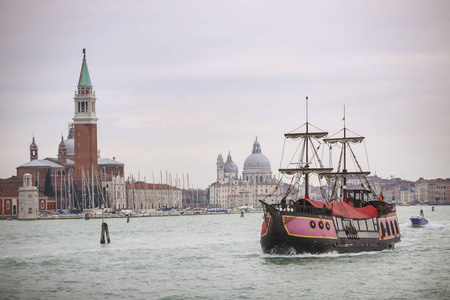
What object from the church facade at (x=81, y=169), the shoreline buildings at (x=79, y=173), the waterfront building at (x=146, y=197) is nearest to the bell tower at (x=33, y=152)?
the shoreline buildings at (x=79, y=173)

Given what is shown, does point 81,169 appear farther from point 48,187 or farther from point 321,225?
point 321,225

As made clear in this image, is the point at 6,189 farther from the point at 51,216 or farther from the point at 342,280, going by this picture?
the point at 342,280

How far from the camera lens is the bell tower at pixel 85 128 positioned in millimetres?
160750

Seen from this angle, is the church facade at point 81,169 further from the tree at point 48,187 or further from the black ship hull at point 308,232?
the black ship hull at point 308,232

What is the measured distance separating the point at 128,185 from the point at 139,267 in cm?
13807

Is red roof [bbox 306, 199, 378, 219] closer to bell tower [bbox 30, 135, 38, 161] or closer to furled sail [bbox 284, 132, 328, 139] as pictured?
furled sail [bbox 284, 132, 328, 139]

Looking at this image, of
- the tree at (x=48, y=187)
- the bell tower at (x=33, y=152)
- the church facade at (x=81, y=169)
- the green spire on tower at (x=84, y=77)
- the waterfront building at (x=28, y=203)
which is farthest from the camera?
the bell tower at (x=33, y=152)

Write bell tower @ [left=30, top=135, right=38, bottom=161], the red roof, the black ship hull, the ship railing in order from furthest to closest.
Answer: bell tower @ [left=30, top=135, right=38, bottom=161] → the red roof → the ship railing → the black ship hull

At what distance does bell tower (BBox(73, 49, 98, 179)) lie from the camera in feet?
527

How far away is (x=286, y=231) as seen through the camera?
43469mm

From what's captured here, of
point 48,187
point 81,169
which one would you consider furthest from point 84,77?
point 48,187

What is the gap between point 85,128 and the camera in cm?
16150

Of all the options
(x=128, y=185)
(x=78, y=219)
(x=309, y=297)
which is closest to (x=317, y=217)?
(x=309, y=297)

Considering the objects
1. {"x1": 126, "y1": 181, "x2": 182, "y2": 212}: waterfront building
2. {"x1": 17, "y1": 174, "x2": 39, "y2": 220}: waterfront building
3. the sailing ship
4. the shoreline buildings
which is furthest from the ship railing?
{"x1": 126, "y1": 181, "x2": 182, "y2": 212}: waterfront building
